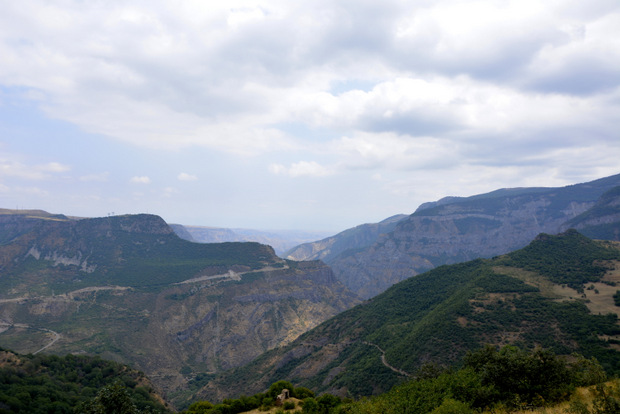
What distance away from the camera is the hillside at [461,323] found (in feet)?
228

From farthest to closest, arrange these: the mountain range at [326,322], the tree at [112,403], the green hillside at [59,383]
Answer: the mountain range at [326,322]
the green hillside at [59,383]
the tree at [112,403]

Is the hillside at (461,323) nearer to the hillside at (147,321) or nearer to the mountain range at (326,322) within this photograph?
the mountain range at (326,322)

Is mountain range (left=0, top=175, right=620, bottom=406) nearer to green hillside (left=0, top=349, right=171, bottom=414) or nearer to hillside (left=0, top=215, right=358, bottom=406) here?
hillside (left=0, top=215, right=358, bottom=406)

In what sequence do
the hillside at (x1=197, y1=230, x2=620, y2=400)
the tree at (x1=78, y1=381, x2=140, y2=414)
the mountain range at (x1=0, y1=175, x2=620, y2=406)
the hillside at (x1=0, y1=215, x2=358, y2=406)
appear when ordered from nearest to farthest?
1. the tree at (x1=78, y1=381, x2=140, y2=414)
2. the hillside at (x1=197, y1=230, x2=620, y2=400)
3. the mountain range at (x1=0, y1=175, x2=620, y2=406)
4. the hillside at (x1=0, y1=215, x2=358, y2=406)

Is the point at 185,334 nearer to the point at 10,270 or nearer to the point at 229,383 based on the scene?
the point at 229,383

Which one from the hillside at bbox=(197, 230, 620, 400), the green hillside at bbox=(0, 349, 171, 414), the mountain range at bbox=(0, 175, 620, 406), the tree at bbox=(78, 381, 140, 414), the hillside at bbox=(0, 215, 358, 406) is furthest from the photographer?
the hillside at bbox=(0, 215, 358, 406)

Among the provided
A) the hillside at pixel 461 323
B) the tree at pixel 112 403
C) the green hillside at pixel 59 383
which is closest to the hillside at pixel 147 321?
the hillside at pixel 461 323

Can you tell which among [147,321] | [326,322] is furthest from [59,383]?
[147,321]

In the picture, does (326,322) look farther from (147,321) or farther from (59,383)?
(59,383)

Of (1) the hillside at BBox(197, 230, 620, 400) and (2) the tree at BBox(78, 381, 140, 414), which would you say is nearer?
(2) the tree at BBox(78, 381, 140, 414)

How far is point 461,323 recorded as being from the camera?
80.2 metres

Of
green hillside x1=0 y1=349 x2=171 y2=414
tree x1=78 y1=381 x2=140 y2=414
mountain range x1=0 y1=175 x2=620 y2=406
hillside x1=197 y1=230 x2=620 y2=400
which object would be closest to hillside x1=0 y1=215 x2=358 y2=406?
mountain range x1=0 y1=175 x2=620 y2=406

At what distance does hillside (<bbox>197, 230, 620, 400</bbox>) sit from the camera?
69.6 m

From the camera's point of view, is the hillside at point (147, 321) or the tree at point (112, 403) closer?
the tree at point (112, 403)
